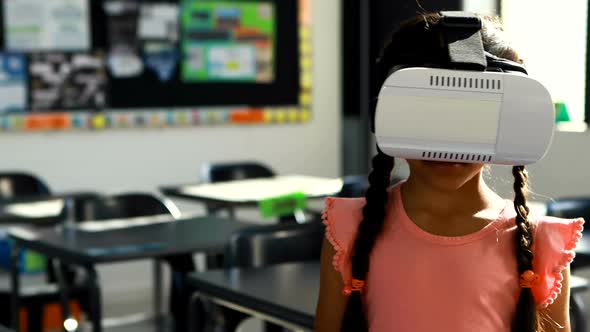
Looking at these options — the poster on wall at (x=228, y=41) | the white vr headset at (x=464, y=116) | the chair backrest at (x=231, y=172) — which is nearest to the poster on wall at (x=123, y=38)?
the poster on wall at (x=228, y=41)

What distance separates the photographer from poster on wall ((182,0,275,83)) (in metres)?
5.51

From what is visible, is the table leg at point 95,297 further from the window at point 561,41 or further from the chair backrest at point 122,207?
the window at point 561,41

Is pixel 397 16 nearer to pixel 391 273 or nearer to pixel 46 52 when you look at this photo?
pixel 46 52

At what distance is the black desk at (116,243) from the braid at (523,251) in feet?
5.20

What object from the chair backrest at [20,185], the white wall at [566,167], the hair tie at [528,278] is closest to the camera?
the hair tie at [528,278]

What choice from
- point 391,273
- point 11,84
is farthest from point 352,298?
point 11,84

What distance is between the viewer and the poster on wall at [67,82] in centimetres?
500

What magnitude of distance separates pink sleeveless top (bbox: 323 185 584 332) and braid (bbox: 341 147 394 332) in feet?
0.09

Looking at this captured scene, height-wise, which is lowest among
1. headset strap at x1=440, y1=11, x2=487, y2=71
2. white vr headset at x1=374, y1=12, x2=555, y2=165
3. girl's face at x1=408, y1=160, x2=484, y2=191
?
girl's face at x1=408, y1=160, x2=484, y2=191

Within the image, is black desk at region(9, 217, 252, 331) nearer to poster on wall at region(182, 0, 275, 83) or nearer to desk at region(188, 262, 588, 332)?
desk at region(188, 262, 588, 332)

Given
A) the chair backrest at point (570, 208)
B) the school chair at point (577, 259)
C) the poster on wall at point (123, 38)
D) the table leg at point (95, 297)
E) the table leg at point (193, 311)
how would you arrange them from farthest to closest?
the poster on wall at point (123, 38)
the chair backrest at point (570, 208)
the table leg at point (95, 297)
the table leg at point (193, 311)
the school chair at point (577, 259)

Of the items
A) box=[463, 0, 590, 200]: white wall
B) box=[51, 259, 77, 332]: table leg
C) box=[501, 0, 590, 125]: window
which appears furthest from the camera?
box=[501, 0, 590, 125]: window

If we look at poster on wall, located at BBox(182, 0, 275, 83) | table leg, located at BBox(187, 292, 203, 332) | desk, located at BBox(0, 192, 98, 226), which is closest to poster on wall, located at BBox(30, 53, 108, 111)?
poster on wall, located at BBox(182, 0, 275, 83)

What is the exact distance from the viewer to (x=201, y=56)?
555 centimetres
